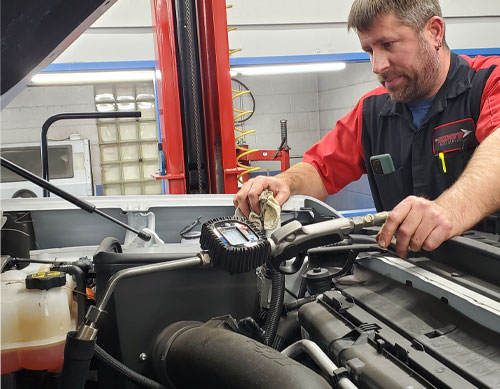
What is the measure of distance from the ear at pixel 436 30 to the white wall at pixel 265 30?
11.9 feet

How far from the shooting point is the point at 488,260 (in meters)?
0.80

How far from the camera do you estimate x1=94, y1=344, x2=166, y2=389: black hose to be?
0.84 metres

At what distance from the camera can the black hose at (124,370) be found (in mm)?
842

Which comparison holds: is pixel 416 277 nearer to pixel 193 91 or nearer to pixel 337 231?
pixel 337 231

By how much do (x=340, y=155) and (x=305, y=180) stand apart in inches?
8.0

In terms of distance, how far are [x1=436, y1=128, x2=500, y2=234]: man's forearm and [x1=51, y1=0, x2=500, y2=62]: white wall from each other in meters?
4.14

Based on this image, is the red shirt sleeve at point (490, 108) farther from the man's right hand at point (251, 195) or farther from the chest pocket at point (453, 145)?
the man's right hand at point (251, 195)

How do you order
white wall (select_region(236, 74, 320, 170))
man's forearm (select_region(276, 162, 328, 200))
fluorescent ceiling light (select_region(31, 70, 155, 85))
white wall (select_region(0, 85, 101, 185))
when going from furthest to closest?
white wall (select_region(236, 74, 320, 170)) < white wall (select_region(0, 85, 101, 185)) < fluorescent ceiling light (select_region(31, 70, 155, 85)) < man's forearm (select_region(276, 162, 328, 200))

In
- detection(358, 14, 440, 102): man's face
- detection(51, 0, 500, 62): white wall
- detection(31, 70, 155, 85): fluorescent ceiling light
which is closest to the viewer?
detection(358, 14, 440, 102): man's face

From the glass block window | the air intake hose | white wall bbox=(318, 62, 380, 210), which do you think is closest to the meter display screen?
the air intake hose

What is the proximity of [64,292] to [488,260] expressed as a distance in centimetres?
79

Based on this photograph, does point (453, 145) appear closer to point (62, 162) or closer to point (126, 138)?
point (62, 162)

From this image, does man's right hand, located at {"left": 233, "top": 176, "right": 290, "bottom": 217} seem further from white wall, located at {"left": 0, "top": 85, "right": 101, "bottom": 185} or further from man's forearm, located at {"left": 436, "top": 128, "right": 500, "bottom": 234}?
white wall, located at {"left": 0, "top": 85, "right": 101, "bottom": 185}

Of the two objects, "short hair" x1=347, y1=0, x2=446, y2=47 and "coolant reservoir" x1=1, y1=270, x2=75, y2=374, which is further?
"short hair" x1=347, y1=0, x2=446, y2=47
